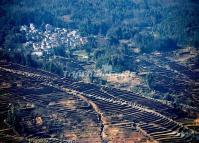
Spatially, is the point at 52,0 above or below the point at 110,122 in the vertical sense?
above

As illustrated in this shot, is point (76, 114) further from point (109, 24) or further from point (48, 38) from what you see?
point (109, 24)

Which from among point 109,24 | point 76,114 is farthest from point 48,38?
point 76,114

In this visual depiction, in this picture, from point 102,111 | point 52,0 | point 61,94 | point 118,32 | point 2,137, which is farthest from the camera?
point 52,0

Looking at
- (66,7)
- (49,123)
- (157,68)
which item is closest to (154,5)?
(66,7)

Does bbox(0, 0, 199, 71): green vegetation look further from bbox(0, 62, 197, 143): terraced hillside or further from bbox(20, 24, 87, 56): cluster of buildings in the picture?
bbox(0, 62, 197, 143): terraced hillside

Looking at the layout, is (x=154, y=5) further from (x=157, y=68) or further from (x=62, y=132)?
(x=62, y=132)
